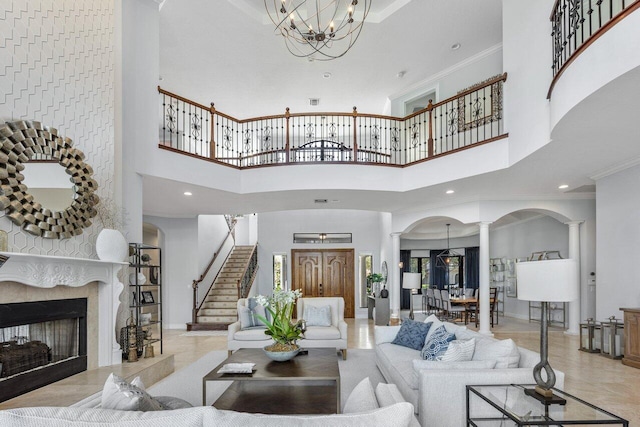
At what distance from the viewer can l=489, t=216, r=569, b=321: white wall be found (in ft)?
35.7

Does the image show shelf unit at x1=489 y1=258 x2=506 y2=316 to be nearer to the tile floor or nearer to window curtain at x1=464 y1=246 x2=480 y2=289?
window curtain at x1=464 y1=246 x2=480 y2=289

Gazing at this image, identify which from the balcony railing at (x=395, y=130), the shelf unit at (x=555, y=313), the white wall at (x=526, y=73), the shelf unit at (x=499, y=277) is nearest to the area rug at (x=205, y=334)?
the balcony railing at (x=395, y=130)

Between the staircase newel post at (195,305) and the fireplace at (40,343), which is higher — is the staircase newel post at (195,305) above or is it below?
below

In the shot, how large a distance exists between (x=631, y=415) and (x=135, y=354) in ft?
18.3

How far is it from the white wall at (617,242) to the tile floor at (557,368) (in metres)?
0.98

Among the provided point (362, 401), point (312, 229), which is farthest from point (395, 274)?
point (362, 401)

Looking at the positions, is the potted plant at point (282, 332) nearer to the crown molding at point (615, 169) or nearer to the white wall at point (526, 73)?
the white wall at point (526, 73)

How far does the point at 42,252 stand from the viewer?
4.05 meters

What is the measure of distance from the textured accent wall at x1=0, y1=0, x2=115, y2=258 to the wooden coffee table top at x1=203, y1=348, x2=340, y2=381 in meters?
2.12

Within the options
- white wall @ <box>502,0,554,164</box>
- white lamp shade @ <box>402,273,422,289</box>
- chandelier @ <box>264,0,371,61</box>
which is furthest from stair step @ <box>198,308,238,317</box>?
white wall @ <box>502,0,554,164</box>

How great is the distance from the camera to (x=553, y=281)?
2.91 metres

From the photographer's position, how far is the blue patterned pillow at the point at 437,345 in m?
3.97

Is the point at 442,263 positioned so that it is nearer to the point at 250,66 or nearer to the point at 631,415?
the point at 250,66

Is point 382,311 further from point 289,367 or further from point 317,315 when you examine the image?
point 289,367
